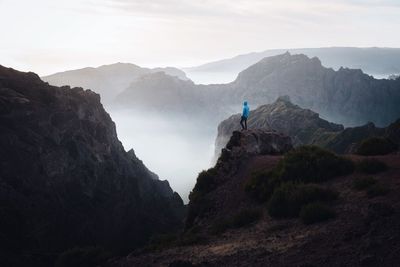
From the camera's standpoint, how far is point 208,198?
3288 cm

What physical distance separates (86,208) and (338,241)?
6997 centimetres

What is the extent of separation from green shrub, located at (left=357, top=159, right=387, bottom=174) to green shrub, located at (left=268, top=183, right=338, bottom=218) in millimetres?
3948

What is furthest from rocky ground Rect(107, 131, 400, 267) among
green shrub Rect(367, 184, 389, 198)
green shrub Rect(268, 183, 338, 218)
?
green shrub Rect(268, 183, 338, 218)

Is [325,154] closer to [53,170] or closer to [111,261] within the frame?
[111,261]

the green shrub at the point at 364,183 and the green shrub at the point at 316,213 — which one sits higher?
the green shrub at the point at 364,183

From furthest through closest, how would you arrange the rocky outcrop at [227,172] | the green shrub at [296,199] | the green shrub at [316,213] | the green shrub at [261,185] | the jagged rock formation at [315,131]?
the jagged rock formation at [315,131]
the rocky outcrop at [227,172]
the green shrub at [261,185]
the green shrub at [296,199]
the green shrub at [316,213]

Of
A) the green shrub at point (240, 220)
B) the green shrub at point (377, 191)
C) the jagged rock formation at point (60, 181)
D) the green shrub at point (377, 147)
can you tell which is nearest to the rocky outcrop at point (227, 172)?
the green shrub at point (240, 220)

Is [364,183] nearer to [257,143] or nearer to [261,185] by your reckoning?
[261,185]

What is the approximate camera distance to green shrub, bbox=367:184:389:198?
68.4ft

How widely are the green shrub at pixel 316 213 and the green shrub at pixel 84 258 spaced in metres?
9.94

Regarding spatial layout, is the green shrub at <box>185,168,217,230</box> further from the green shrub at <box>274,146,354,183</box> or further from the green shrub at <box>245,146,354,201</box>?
the green shrub at <box>274,146,354,183</box>

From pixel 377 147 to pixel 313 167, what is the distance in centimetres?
767

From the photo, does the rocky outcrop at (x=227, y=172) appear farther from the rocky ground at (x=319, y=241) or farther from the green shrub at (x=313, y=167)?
the rocky ground at (x=319, y=241)

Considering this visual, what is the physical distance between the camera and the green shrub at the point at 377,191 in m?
20.9
